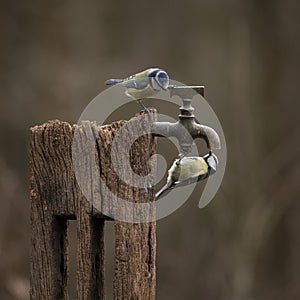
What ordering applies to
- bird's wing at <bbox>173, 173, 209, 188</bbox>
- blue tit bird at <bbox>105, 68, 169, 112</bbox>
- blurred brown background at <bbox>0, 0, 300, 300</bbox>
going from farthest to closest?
blurred brown background at <bbox>0, 0, 300, 300</bbox> < bird's wing at <bbox>173, 173, 209, 188</bbox> < blue tit bird at <bbox>105, 68, 169, 112</bbox>

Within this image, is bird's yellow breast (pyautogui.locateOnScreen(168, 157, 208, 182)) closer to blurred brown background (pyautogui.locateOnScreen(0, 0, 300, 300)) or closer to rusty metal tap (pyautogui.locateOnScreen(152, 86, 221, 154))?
rusty metal tap (pyautogui.locateOnScreen(152, 86, 221, 154))

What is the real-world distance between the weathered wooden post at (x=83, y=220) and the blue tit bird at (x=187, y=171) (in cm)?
9

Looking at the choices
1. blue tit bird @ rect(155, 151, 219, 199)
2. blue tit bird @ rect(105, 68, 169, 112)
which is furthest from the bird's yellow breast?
blue tit bird @ rect(105, 68, 169, 112)

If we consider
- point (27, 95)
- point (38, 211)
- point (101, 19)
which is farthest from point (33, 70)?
point (38, 211)

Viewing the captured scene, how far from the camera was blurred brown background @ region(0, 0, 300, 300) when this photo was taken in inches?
214

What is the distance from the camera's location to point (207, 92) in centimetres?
559

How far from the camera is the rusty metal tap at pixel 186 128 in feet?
7.20

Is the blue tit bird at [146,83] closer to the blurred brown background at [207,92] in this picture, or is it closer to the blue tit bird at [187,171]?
the blue tit bird at [187,171]

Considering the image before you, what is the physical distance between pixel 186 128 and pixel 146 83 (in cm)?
17

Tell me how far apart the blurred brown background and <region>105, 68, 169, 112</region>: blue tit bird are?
3.28 meters

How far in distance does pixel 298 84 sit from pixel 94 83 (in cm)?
145

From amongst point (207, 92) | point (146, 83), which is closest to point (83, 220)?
point (146, 83)

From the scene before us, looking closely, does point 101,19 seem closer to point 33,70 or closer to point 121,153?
point 33,70

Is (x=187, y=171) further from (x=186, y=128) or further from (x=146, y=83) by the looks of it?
(x=146, y=83)
